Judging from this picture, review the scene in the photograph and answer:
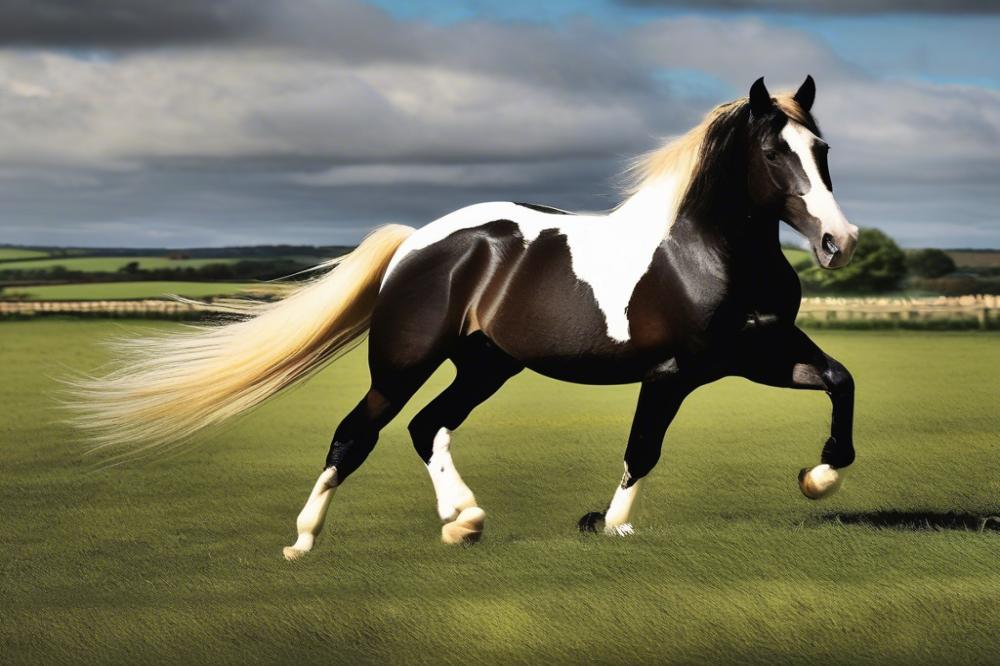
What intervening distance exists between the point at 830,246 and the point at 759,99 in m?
0.72

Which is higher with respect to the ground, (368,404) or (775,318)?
(775,318)

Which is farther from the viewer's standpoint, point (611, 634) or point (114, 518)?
point (114, 518)

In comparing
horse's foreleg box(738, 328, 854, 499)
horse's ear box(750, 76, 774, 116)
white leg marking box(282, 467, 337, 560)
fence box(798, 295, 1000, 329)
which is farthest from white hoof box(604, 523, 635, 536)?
fence box(798, 295, 1000, 329)

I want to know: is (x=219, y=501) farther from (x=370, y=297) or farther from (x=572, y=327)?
(x=572, y=327)

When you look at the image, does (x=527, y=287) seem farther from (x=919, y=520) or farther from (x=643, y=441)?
(x=919, y=520)

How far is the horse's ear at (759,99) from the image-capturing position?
16.0ft

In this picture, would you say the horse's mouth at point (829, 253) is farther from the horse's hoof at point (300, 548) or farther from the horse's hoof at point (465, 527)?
the horse's hoof at point (300, 548)

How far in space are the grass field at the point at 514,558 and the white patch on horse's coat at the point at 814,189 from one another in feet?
4.89

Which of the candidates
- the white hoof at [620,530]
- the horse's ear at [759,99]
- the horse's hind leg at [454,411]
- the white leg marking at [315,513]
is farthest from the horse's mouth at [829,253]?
the white leg marking at [315,513]

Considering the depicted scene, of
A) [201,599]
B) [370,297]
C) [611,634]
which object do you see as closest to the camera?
[611,634]

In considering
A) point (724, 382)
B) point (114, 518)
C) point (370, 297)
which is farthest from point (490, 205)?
point (724, 382)

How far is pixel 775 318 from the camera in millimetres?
5094

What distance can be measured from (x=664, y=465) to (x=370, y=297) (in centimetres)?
304

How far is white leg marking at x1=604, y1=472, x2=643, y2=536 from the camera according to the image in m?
5.51
